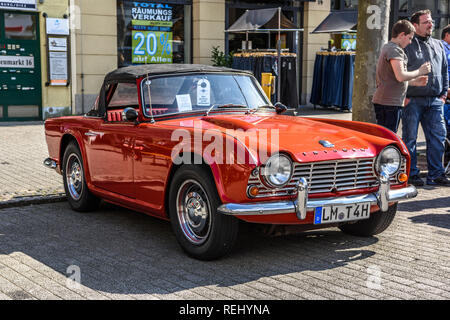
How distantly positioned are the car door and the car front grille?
5.10 ft

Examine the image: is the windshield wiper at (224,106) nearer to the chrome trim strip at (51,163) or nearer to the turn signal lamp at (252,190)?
the turn signal lamp at (252,190)

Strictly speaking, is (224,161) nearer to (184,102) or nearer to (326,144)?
(326,144)

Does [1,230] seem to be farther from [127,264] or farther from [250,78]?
[250,78]

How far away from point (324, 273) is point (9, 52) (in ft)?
39.8

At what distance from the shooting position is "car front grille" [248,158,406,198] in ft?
15.2

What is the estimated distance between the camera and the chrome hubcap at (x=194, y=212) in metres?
4.87

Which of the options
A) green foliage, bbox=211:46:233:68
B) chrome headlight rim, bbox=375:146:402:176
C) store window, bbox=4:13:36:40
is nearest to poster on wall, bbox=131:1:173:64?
green foliage, bbox=211:46:233:68

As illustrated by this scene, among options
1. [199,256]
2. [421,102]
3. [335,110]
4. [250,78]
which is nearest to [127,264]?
[199,256]

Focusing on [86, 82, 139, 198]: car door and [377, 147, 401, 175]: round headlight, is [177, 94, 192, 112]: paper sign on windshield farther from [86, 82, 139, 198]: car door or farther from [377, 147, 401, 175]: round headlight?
[377, 147, 401, 175]: round headlight

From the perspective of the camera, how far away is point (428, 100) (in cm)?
798

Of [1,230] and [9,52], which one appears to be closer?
[1,230]

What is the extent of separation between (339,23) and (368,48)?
8761 mm

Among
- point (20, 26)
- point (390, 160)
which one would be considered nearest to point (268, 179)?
point (390, 160)

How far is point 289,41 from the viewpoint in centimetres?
1920
